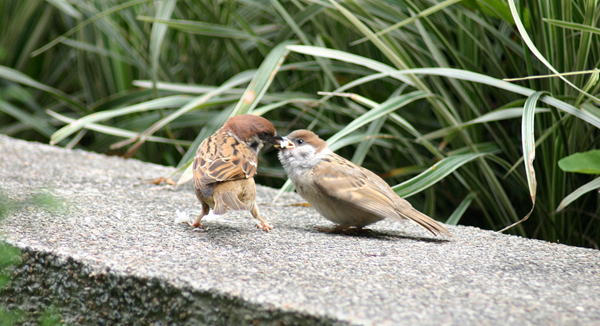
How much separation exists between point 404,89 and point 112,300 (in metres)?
2.60

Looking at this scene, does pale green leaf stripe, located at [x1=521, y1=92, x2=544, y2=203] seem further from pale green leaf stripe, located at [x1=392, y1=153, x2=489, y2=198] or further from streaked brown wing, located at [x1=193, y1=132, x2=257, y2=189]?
streaked brown wing, located at [x1=193, y1=132, x2=257, y2=189]

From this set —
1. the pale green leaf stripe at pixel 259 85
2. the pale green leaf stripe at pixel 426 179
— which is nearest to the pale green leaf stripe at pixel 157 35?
the pale green leaf stripe at pixel 259 85

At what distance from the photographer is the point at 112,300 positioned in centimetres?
182

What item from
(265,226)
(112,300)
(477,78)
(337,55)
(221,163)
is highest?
(477,78)

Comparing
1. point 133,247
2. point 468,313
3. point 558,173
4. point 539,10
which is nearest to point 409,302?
point 468,313

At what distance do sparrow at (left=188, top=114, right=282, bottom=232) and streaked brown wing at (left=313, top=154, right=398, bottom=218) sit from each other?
12.8 inches

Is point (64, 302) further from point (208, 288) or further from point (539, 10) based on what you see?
point (539, 10)

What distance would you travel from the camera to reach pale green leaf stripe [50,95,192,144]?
10.6 feet

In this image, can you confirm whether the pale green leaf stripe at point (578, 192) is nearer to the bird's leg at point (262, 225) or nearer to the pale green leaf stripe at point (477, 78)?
the pale green leaf stripe at point (477, 78)

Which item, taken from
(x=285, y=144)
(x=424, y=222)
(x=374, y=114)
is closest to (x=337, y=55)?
(x=374, y=114)

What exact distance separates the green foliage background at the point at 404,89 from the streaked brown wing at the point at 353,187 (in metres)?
0.26

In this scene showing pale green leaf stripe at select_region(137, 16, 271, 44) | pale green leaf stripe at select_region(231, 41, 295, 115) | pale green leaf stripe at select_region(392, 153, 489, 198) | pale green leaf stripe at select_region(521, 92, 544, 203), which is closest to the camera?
pale green leaf stripe at select_region(521, 92, 544, 203)

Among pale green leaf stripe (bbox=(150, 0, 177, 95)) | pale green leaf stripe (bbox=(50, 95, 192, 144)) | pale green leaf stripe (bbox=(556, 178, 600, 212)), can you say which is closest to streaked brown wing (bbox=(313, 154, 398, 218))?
pale green leaf stripe (bbox=(556, 178, 600, 212))

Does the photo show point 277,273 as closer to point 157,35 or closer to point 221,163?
point 221,163
